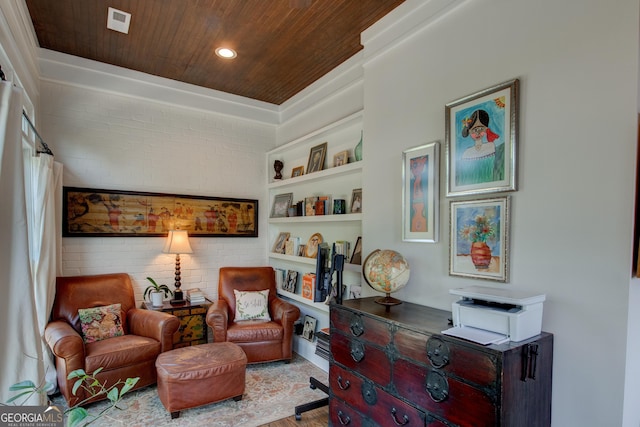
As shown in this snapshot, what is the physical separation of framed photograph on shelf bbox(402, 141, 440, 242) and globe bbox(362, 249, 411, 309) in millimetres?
239

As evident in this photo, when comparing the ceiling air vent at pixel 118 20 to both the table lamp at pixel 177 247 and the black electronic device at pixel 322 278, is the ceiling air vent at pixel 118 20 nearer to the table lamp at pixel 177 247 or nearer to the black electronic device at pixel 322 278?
the table lamp at pixel 177 247

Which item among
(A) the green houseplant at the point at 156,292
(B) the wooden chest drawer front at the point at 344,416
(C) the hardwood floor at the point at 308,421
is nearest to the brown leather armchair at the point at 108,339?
(A) the green houseplant at the point at 156,292

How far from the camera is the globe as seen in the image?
2.03 m

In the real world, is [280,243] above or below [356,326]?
above

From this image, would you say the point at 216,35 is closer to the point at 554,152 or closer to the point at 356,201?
the point at 356,201

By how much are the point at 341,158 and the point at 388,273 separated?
5.20 ft

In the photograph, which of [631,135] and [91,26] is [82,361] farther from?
[631,135]

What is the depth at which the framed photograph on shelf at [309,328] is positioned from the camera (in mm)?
3616

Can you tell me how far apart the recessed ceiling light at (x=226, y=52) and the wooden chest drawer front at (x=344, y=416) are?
9.33ft

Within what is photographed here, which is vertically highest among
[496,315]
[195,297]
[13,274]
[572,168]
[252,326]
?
[572,168]

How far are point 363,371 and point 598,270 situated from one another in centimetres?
122

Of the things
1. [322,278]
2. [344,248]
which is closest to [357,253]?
[344,248]

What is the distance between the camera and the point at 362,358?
192 centimetres

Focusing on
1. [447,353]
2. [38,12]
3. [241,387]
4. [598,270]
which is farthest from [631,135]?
[38,12]
